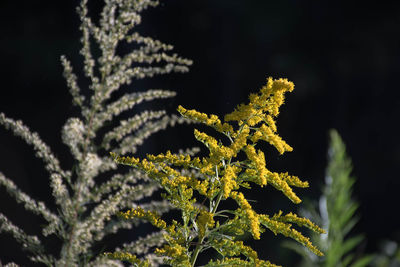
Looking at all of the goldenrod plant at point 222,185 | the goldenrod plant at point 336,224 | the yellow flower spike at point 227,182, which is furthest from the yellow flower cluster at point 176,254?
the goldenrod plant at point 336,224

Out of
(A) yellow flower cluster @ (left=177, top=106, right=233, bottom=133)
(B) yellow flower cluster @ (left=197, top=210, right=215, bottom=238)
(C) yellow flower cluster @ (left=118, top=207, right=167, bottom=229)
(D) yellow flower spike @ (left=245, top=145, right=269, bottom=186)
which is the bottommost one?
(B) yellow flower cluster @ (left=197, top=210, right=215, bottom=238)

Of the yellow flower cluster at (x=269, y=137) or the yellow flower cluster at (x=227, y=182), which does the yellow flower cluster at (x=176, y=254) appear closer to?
the yellow flower cluster at (x=227, y=182)

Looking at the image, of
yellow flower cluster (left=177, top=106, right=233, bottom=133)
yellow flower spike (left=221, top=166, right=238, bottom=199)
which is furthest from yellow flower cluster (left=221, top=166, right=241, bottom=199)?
yellow flower cluster (left=177, top=106, right=233, bottom=133)

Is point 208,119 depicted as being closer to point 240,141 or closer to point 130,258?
point 240,141

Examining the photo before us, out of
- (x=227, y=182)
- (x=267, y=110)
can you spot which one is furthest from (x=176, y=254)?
(x=267, y=110)

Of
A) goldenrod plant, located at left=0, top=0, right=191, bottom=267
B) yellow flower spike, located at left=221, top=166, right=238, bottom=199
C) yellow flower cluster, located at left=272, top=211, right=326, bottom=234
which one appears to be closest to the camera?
yellow flower spike, located at left=221, top=166, right=238, bottom=199

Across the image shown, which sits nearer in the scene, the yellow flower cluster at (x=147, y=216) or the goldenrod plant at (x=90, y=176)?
the yellow flower cluster at (x=147, y=216)

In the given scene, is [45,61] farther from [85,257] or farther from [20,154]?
Result: [85,257]

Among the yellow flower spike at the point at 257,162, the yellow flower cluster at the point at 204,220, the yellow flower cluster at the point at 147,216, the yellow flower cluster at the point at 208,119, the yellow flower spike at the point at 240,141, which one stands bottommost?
the yellow flower cluster at the point at 204,220

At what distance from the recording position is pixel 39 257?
1480mm

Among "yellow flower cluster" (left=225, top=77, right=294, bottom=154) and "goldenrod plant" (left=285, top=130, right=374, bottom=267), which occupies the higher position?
"yellow flower cluster" (left=225, top=77, right=294, bottom=154)

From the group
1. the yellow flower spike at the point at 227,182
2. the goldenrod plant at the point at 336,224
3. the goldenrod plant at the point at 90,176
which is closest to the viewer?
the goldenrod plant at the point at 336,224

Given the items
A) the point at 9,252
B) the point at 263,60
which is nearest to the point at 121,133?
the point at 9,252

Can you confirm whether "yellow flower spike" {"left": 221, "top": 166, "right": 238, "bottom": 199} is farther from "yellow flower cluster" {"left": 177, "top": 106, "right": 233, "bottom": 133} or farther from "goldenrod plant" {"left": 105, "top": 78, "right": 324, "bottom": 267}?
"yellow flower cluster" {"left": 177, "top": 106, "right": 233, "bottom": 133}
